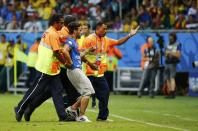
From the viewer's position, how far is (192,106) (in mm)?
22859

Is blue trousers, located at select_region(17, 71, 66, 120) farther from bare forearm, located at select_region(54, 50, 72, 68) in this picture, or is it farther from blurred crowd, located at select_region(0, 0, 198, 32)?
blurred crowd, located at select_region(0, 0, 198, 32)

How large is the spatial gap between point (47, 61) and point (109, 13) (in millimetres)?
17051

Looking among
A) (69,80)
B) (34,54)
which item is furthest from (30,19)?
(69,80)

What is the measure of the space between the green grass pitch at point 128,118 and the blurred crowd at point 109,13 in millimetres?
5565

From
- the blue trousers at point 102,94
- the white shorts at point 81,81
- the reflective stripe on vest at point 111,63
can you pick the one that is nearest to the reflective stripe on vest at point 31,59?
the reflective stripe on vest at point 111,63

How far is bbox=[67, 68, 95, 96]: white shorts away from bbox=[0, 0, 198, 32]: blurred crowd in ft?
47.9

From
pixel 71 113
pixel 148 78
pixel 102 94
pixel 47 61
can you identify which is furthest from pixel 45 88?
pixel 148 78

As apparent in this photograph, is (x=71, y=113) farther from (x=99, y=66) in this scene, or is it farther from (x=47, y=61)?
(x=99, y=66)

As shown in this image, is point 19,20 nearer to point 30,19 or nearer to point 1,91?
point 30,19

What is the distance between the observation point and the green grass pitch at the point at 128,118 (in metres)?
14.5

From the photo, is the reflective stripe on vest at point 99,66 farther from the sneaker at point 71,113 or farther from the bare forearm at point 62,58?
the bare forearm at point 62,58

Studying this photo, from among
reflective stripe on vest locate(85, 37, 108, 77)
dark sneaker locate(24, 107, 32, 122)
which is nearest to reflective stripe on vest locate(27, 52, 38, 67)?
reflective stripe on vest locate(85, 37, 108, 77)

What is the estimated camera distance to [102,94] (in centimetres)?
1709

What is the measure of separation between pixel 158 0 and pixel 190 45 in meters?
3.55
